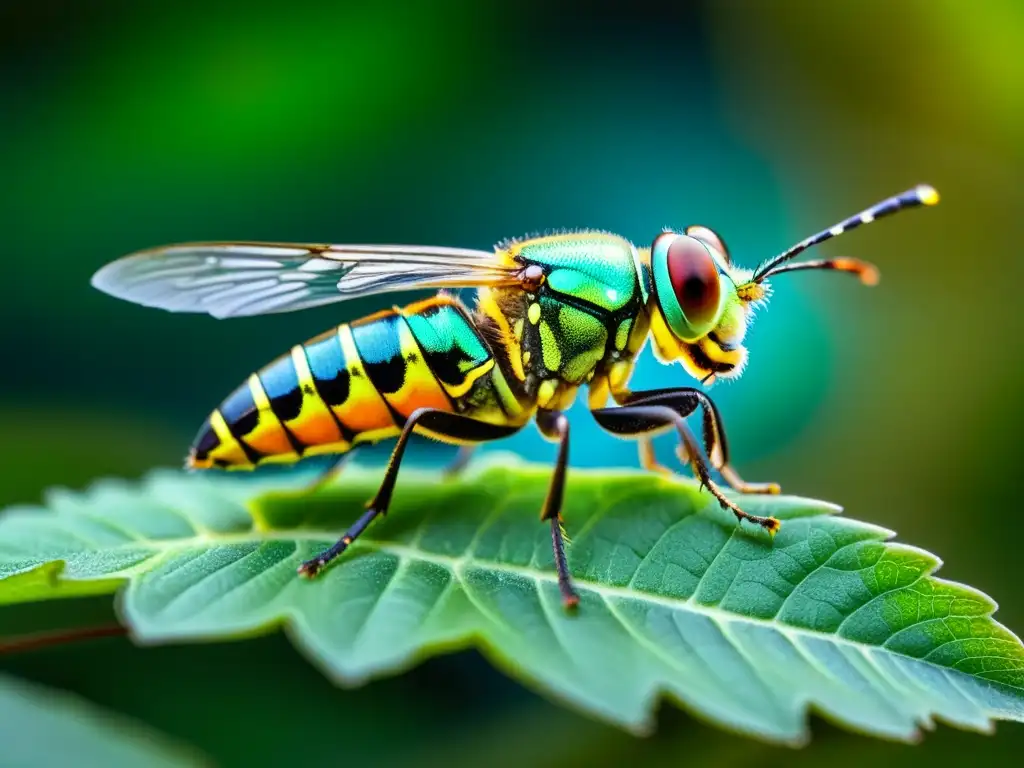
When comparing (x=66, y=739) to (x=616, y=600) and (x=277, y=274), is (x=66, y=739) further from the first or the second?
(x=277, y=274)

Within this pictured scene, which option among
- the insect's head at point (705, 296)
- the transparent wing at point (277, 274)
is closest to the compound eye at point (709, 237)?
the insect's head at point (705, 296)

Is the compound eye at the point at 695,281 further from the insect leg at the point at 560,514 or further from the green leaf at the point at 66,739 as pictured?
the green leaf at the point at 66,739

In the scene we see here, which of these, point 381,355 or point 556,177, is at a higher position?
point 556,177

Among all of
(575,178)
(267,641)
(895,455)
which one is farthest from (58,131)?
(895,455)

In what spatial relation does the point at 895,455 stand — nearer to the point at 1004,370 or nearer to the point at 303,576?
the point at 1004,370

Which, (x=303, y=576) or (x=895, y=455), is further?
(x=895, y=455)

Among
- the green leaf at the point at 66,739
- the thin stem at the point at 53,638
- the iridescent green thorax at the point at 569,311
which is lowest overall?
the green leaf at the point at 66,739

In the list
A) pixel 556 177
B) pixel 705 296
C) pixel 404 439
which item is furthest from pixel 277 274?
pixel 556 177
